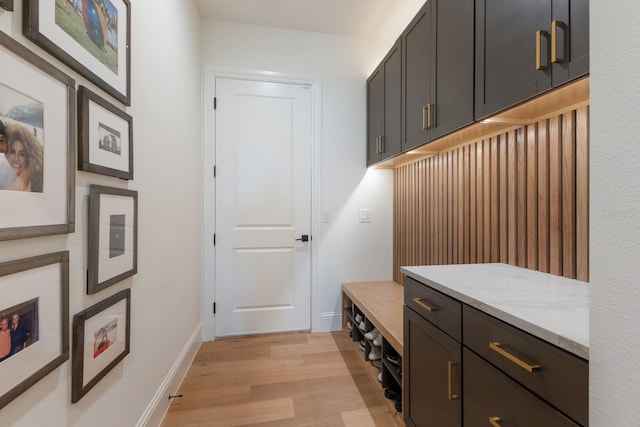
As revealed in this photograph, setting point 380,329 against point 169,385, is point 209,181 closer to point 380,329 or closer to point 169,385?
point 169,385

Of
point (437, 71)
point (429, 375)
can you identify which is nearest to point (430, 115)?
point (437, 71)

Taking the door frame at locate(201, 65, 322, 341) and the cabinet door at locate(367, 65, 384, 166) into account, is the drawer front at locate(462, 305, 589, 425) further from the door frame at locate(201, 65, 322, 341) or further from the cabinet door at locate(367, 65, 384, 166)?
the door frame at locate(201, 65, 322, 341)

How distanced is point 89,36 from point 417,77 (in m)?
1.64

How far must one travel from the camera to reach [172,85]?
5.97ft

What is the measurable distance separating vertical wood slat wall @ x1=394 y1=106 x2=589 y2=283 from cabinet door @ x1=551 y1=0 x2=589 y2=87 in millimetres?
301

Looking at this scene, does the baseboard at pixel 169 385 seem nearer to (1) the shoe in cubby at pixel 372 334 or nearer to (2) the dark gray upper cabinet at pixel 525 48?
(1) the shoe in cubby at pixel 372 334

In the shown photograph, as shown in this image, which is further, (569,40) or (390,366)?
(390,366)

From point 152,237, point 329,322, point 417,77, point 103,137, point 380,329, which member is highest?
point 417,77

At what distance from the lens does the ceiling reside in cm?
231

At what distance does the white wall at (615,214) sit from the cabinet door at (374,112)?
6.17 feet

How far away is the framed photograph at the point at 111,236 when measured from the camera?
3.35ft

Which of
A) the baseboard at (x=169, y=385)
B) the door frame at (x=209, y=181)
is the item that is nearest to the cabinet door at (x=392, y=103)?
the door frame at (x=209, y=181)

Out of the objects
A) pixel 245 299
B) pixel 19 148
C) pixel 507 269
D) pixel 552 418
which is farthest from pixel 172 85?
pixel 552 418

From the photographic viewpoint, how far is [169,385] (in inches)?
67.6
